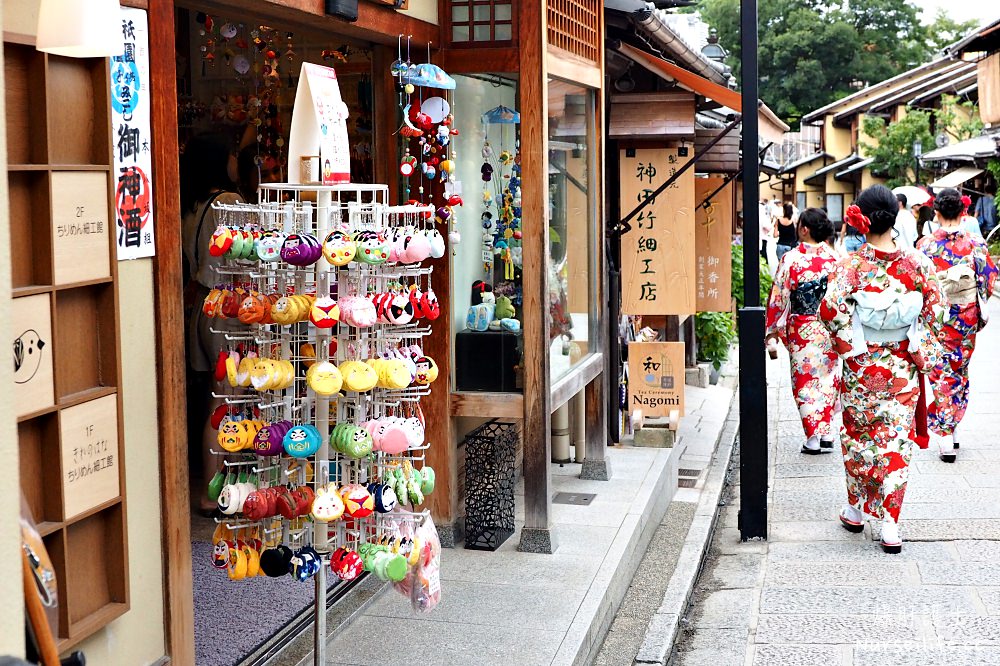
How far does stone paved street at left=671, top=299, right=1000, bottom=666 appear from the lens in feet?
19.8

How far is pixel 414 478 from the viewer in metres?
4.72

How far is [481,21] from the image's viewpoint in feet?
21.7

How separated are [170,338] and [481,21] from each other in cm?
323

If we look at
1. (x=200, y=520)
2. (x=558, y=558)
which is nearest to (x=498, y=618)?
(x=558, y=558)

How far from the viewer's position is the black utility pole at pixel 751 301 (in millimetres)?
7477

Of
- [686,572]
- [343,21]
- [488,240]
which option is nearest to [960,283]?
[686,572]

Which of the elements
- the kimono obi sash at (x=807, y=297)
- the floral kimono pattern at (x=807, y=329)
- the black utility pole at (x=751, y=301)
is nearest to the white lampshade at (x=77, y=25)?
the black utility pole at (x=751, y=301)

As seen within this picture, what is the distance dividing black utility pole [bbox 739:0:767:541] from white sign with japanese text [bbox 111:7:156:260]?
4366 millimetres

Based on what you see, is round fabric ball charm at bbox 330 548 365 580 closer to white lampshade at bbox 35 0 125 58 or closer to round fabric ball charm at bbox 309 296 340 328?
round fabric ball charm at bbox 309 296 340 328

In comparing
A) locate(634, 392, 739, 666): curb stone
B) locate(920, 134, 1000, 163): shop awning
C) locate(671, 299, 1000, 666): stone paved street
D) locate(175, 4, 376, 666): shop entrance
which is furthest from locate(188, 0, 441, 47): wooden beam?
locate(920, 134, 1000, 163): shop awning

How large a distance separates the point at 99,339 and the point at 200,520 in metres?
3.94

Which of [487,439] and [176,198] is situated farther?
[487,439]

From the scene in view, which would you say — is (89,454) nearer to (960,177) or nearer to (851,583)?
(851,583)

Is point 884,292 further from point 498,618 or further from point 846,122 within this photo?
point 846,122
